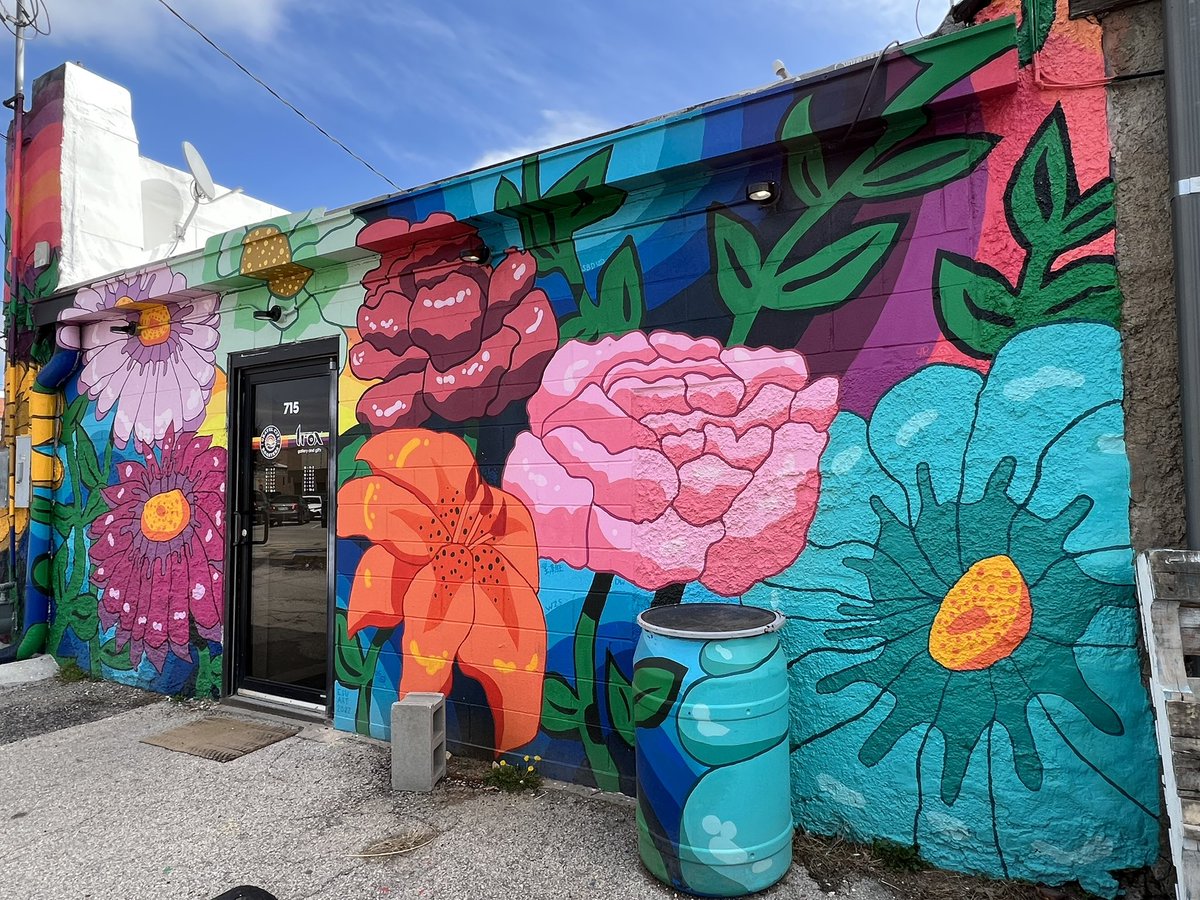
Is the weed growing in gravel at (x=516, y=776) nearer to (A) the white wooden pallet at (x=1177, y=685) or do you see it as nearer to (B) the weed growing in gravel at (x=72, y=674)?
(A) the white wooden pallet at (x=1177, y=685)

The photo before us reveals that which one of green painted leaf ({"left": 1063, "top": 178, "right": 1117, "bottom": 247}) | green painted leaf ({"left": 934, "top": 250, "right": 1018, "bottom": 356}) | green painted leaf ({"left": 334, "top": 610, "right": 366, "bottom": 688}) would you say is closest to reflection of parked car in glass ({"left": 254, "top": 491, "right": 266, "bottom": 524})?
green painted leaf ({"left": 334, "top": 610, "right": 366, "bottom": 688})

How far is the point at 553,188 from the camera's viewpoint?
130 inches

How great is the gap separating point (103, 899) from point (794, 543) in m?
2.99

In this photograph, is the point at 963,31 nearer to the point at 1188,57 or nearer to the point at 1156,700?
the point at 1188,57

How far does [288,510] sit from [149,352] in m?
1.97

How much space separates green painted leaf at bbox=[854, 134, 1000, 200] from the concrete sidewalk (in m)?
2.68

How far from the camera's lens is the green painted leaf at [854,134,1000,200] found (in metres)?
2.62

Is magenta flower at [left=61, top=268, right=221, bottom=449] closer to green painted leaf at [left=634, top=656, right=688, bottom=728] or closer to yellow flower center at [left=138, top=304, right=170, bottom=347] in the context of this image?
yellow flower center at [left=138, top=304, right=170, bottom=347]

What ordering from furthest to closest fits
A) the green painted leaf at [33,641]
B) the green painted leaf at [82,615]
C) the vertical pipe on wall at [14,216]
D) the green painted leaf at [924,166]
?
1. the vertical pipe on wall at [14,216]
2. the green painted leaf at [33,641]
3. the green painted leaf at [82,615]
4. the green painted leaf at [924,166]

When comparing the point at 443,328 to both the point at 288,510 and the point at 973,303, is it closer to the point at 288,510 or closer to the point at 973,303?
the point at 288,510

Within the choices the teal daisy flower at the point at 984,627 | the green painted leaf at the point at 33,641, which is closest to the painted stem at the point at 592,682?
the teal daisy flower at the point at 984,627

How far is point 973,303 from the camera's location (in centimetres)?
261

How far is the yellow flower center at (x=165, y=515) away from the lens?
502 cm

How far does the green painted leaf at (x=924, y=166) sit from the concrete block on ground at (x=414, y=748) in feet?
10.2
